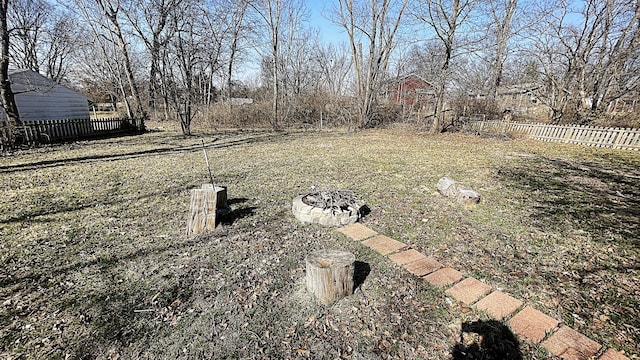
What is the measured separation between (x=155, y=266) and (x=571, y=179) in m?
7.57

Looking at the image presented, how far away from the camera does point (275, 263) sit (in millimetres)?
2723

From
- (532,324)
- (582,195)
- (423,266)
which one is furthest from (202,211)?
(582,195)

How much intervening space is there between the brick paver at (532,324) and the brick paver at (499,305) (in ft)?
0.19

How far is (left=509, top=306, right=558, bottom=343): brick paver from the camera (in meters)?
1.83

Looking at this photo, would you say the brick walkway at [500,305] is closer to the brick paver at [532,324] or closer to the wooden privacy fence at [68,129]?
the brick paver at [532,324]

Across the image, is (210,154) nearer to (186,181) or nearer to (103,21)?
(186,181)

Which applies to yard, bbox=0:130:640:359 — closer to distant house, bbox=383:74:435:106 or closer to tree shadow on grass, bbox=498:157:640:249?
tree shadow on grass, bbox=498:157:640:249

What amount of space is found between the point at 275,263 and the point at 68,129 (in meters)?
12.4

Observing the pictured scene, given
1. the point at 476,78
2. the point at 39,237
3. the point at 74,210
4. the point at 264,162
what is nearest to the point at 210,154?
the point at 264,162

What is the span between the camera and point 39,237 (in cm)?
316

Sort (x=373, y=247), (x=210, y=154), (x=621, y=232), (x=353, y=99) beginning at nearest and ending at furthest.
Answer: (x=373, y=247), (x=621, y=232), (x=210, y=154), (x=353, y=99)

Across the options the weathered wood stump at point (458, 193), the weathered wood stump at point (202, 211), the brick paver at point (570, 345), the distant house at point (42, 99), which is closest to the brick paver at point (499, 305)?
the brick paver at point (570, 345)

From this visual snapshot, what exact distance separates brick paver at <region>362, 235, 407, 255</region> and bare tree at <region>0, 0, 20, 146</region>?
11.1 m

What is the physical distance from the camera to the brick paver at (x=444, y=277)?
2400 millimetres
